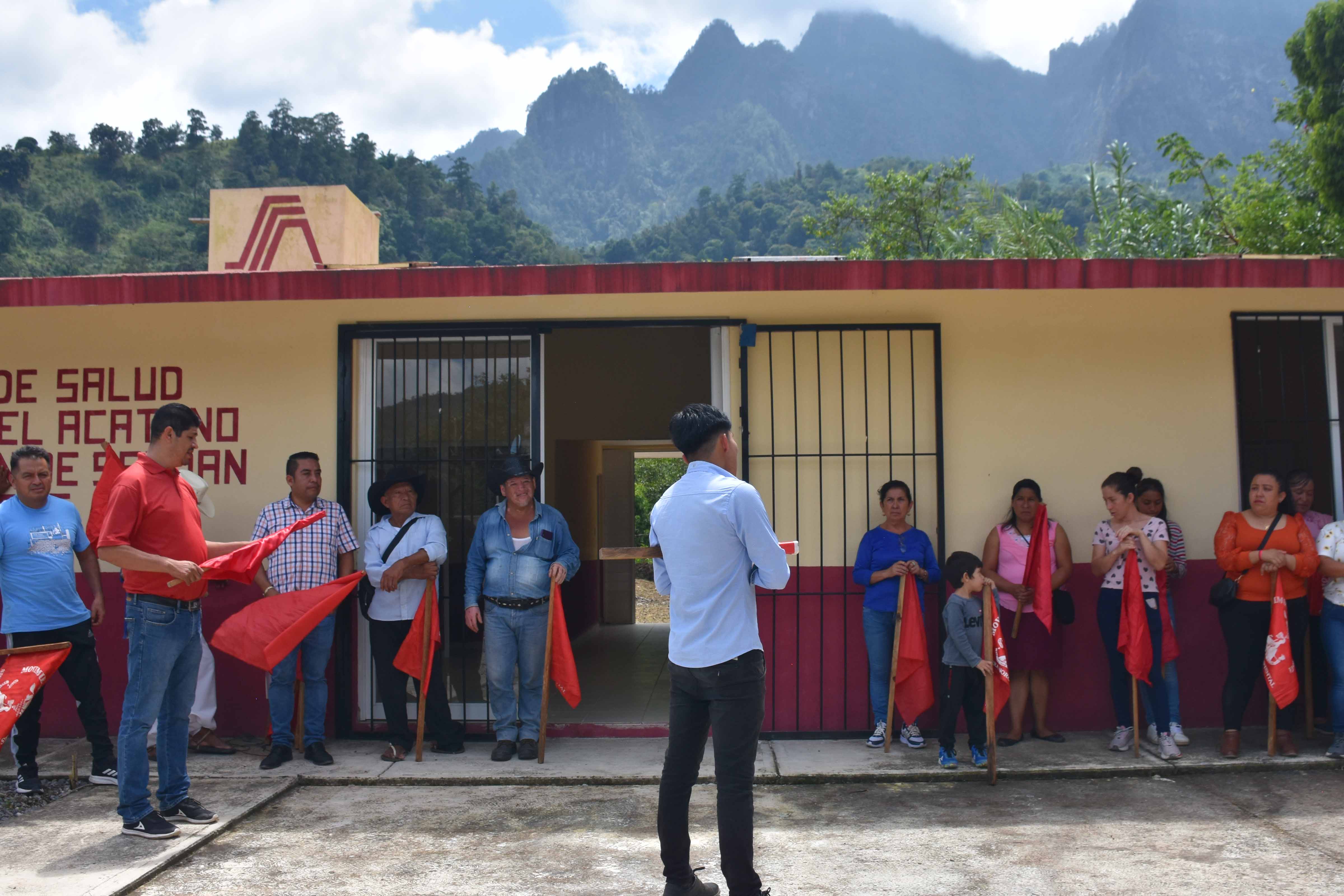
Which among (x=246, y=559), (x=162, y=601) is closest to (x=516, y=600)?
(x=246, y=559)

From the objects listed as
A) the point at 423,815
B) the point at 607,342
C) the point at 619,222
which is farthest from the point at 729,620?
the point at 619,222

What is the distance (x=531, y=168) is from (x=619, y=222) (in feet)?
59.9

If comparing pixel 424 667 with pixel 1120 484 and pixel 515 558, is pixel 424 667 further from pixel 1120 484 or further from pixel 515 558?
pixel 1120 484

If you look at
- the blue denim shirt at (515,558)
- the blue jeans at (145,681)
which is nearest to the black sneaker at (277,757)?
the blue jeans at (145,681)

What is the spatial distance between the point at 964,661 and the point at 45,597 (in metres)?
4.36

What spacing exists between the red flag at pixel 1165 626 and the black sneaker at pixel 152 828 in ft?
15.4

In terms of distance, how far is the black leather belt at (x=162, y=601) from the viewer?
13.5ft

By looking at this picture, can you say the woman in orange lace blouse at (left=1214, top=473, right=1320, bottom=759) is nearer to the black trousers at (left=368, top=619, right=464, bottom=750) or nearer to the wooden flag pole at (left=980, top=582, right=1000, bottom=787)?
the wooden flag pole at (left=980, top=582, right=1000, bottom=787)

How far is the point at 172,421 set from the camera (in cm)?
417

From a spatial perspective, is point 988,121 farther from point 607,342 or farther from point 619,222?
point 607,342

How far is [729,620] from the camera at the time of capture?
3.27 m

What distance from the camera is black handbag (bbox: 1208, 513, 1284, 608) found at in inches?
207

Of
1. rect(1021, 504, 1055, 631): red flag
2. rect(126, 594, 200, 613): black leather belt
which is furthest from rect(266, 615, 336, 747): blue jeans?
rect(1021, 504, 1055, 631): red flag

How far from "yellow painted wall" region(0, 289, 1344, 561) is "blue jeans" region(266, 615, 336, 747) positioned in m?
0.90
